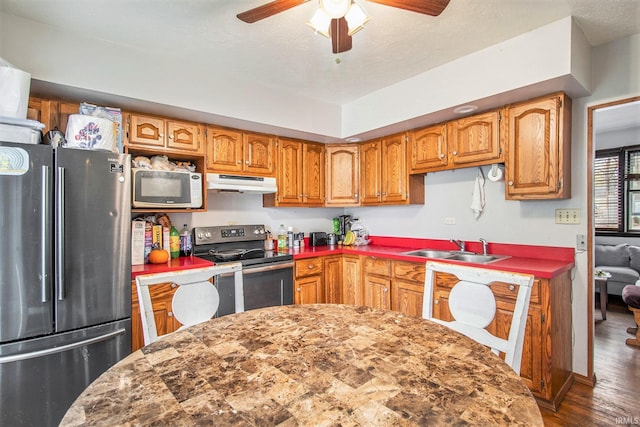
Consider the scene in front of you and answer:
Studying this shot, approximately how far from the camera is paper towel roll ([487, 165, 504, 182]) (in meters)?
2.55

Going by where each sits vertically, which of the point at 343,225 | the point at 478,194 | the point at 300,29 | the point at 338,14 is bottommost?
the point at 343,225

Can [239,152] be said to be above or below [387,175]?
above

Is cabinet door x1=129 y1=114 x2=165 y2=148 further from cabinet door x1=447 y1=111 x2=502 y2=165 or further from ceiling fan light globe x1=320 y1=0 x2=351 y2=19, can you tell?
A: cabinet door x1=447 y1=111 x2=502 y2=165

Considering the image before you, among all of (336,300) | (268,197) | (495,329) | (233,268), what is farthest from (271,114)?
(495,329)

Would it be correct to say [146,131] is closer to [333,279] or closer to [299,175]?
[299,175]

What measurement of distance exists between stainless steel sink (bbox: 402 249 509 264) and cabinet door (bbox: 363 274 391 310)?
1.15 feet

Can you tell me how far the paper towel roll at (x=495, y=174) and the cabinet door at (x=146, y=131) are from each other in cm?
270

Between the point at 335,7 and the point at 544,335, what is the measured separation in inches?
87.1

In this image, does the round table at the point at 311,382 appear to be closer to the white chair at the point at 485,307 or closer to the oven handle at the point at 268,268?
the white chair at the point at 485,307

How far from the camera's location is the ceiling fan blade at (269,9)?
1309mm

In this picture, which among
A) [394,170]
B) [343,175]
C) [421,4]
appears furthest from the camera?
[343,175]

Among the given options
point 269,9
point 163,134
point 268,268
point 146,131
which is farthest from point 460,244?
point 146,131

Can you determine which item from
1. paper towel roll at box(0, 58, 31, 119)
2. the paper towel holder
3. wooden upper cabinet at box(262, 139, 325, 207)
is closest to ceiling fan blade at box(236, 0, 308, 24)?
paper towel roll at box(0, 58, 31, 119)

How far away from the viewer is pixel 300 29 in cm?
193
